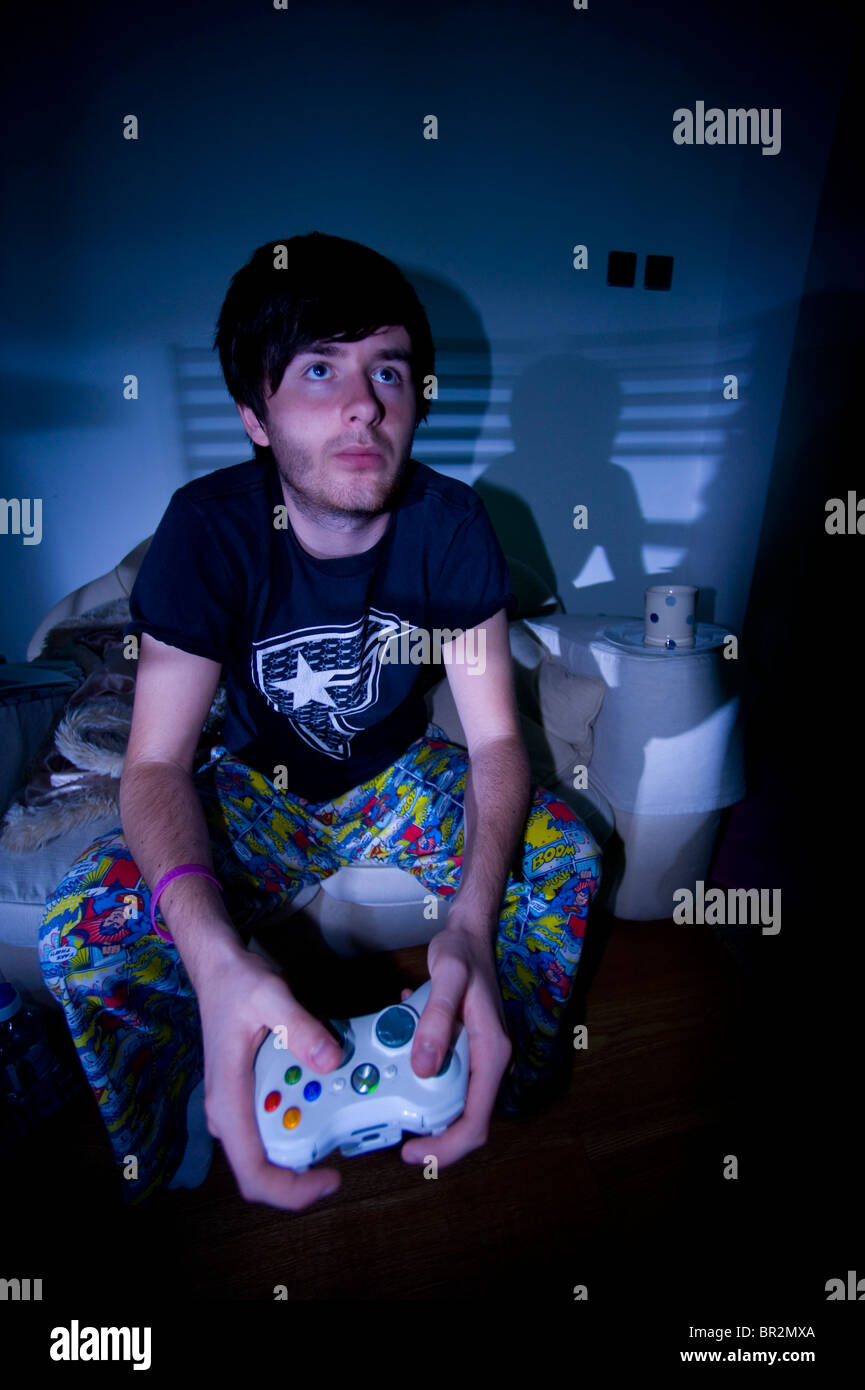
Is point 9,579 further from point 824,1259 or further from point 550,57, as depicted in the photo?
point 824,1259

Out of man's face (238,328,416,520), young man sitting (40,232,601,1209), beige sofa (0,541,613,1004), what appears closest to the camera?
young man sitting (40,232,601,1209)

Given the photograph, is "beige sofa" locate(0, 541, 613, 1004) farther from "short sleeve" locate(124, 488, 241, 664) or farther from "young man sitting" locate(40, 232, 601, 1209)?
"short sleeve" locate(124, 488, 241, 664)

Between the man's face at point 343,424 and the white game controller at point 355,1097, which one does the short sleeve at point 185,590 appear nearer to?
the man's face at point 343,424

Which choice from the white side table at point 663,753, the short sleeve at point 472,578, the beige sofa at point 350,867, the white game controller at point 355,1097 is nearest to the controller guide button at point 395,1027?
the white game controller at point 355,1097

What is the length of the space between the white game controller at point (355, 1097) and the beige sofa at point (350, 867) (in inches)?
20.1

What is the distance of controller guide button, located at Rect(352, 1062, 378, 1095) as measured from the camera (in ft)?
1.81

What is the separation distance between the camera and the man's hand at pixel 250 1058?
0.52 meters

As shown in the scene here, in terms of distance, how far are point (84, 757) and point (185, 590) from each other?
49cm

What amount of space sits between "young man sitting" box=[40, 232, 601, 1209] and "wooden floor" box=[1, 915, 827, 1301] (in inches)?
3.3

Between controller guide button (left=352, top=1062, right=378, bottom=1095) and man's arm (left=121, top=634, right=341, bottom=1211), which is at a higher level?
man's arm (left=121, top=634, right=341, bottom=1211)

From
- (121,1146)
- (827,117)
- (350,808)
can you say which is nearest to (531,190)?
(827,117)

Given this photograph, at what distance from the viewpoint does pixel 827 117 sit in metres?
1.74

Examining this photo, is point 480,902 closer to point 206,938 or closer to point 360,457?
point 206,938

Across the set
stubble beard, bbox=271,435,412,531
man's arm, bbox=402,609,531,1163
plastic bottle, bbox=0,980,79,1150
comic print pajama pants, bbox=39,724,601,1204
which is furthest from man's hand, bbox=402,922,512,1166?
plastic bottle, bbox=0,980,79,1150
